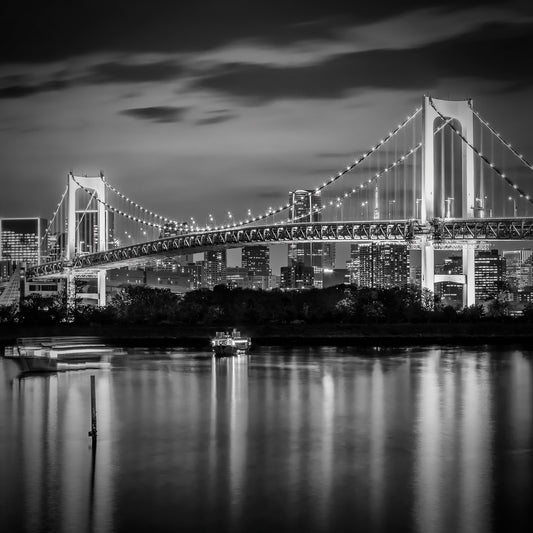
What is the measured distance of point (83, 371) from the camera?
35.7 meters

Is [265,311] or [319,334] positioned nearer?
[319,334]

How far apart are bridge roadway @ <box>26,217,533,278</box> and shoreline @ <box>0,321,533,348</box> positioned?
484 centimetres

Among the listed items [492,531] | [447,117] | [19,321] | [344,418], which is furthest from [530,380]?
[19,321]

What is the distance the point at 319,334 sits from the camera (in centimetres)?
5278

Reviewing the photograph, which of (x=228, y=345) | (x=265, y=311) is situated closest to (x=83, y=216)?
(x=265, y=311)

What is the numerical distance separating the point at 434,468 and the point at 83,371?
21099 millimetres

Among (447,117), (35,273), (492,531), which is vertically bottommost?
(492,531)

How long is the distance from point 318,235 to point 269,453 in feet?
137

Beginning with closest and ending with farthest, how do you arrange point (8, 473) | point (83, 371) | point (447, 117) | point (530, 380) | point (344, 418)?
1. point (8, 473)
2. point (344, 418)
3. point (530, 380)
4. point (83, 371)
5. point (447, 117)

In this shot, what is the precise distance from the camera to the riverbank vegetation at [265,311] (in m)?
56.1

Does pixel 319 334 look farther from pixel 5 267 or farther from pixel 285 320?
pixel 5 267

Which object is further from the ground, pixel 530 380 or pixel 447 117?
pixel 447 117

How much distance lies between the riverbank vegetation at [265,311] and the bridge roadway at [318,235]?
135 inches

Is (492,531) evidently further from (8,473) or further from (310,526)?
(8,473)
